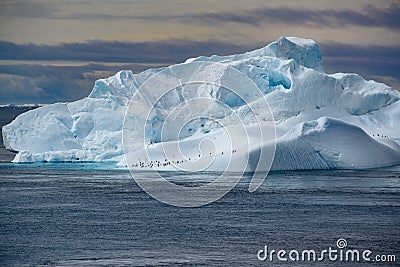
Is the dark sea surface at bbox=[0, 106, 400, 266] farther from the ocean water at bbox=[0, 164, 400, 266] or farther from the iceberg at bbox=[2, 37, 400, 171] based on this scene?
the iceberg at bbox=[2, 37, 400, 171]

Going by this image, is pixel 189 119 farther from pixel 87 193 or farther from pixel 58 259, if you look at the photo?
pixel 58 259

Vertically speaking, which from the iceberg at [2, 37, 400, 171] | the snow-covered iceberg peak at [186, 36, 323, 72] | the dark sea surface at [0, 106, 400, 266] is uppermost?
the snow-covered iceberg peak at [186, 36, 323, 72]

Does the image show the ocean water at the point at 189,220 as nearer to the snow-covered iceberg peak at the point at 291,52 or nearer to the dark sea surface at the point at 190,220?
the dark sea surface at the point at 190,220

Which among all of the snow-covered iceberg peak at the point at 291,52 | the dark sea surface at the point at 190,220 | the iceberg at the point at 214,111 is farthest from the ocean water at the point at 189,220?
the snow-covered iceberg peak at the point at 291,52

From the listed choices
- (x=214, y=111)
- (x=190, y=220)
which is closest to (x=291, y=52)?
(x=214, y=111)

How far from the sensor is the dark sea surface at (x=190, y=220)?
25484 millimetres

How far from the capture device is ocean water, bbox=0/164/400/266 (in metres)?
25.5

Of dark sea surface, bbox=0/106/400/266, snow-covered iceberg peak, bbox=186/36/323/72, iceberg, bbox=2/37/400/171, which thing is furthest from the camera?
snow-covered iceberg peak, bbox=186/36/323/72

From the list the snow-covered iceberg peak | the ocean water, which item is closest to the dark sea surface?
the ocean water

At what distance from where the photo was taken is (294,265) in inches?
949

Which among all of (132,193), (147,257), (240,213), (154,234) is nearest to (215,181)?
(132,193)

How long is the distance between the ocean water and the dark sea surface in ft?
0.10

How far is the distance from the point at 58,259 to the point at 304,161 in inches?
890

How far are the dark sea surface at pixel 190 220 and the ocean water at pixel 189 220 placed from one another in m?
0.03
